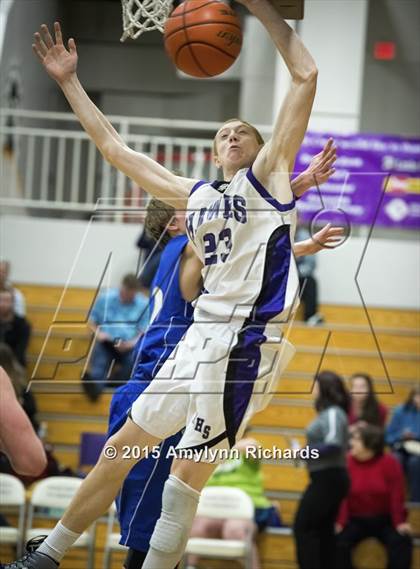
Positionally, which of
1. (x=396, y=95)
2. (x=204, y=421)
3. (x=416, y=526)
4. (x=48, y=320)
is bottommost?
Result: (x=416, y=526)

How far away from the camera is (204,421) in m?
3.95

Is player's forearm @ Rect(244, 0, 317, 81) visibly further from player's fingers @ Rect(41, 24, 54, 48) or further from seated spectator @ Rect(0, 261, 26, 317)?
seated spectator @ Rect(0, 261, 26, 317)

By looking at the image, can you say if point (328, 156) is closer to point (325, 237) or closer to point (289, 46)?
point (325, 237)

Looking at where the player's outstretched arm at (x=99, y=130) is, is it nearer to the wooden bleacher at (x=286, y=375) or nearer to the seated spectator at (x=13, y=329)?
the wooden bleacher at (x=286, y=375)

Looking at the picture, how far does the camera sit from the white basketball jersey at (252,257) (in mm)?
4043

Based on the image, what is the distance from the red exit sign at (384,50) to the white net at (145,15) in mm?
9087

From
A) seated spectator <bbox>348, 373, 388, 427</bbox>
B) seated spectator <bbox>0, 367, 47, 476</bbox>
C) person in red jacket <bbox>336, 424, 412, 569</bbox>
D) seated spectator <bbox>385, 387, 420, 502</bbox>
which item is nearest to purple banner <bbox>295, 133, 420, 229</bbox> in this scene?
seated spectator <bbox>385, 387, 420, 502</bbox>

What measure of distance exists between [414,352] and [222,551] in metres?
3.18

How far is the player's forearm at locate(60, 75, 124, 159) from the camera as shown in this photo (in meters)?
4.33

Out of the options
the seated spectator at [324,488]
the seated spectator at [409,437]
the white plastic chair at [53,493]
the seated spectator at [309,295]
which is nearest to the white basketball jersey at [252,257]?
the seated spectator at [324,488]

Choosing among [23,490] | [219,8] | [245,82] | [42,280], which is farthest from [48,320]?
[219,8]

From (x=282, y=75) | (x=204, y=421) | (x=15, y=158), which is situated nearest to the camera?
(x=204, y=421)

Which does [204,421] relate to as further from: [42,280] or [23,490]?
[42,280]

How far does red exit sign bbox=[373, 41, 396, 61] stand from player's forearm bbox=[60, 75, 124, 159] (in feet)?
31.4
